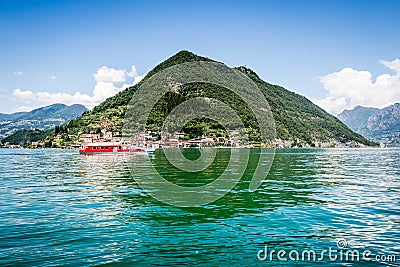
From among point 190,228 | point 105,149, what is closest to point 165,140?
point 105,149

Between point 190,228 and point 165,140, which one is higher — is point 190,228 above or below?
below

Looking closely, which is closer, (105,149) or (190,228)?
(190,228)

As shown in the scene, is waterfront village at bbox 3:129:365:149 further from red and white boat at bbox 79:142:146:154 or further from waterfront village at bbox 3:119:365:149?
red and white boat at bbox 79:142:146:154

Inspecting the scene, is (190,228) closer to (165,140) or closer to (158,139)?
(165,140)

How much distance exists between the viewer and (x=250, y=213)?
49.0 ft

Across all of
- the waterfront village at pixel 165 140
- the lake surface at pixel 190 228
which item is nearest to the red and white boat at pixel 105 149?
the waterfront village at pixel 165 140

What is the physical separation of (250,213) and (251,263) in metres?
6.17

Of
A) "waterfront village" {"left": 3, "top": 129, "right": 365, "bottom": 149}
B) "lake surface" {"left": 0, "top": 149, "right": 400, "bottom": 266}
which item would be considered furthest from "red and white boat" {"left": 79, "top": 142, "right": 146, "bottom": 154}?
"lake surface" {"left": 0, "top": 149, "right": 400, "bottom": 266}

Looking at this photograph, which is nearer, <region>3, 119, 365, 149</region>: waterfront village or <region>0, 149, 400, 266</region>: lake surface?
<region>0, 149, 400, 266</region>: lake surface

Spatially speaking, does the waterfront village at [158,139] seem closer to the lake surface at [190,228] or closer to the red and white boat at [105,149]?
the red and white boat at [105,149]

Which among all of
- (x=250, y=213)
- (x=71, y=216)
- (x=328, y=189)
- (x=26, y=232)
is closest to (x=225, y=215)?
(x=250, y=213)

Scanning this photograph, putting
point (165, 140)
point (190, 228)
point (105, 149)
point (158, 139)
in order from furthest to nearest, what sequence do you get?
1. point (158, 139)
2. point (165, 140)
3. point (105, 149)
4. point (190, 228)

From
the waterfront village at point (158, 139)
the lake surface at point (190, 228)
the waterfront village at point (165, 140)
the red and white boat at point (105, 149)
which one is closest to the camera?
the lake surface at point (190, 228)

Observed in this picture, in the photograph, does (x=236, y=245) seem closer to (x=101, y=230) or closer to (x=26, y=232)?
(x=101, y=230)
